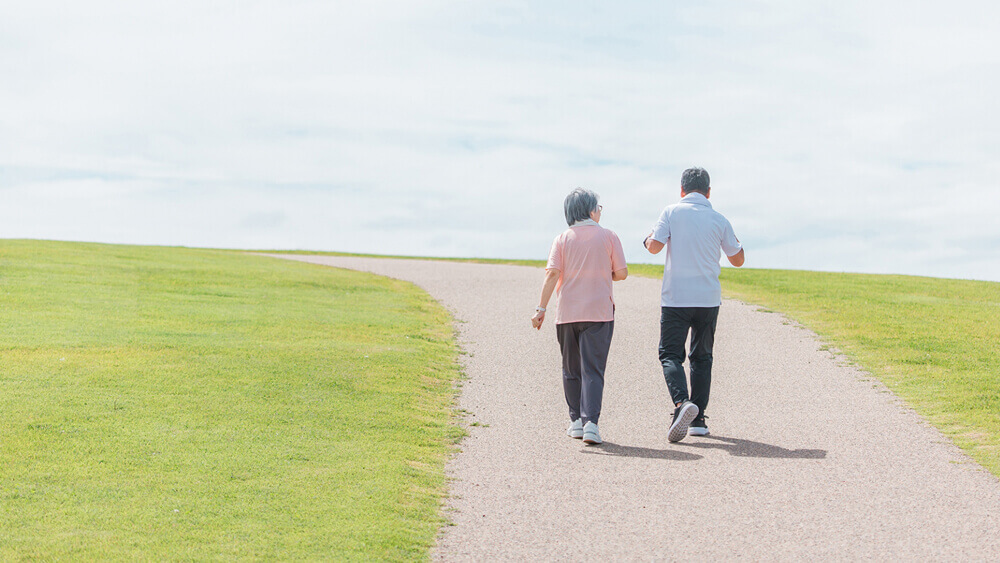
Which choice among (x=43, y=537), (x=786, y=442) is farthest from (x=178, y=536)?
(x=786, y=442)

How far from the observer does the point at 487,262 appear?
108 feet

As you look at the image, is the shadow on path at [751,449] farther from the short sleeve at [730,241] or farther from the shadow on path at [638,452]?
the short sleeve at [730,241]

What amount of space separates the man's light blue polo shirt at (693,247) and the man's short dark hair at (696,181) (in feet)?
0.31

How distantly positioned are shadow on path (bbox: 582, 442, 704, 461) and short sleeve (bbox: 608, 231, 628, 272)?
5.46 feet

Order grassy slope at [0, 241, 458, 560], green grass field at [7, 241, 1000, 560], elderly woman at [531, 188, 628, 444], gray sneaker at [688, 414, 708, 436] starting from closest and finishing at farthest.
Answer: grassy slope at [0, 241, 458, 560] → green grass field at [7, 241, 1000, 560] → elderly woman at [531, 188, 628, 444] → gray sneaker at [688, 414, 708, 436]

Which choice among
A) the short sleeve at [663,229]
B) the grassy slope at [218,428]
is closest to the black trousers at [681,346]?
the short sleeve at [663,229]

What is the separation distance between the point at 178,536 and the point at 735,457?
15.6 feet

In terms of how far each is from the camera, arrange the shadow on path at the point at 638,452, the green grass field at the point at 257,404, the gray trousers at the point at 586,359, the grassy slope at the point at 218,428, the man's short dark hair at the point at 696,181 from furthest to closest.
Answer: the man's short dark hair at the point at 696,181
the gray trousers at the point at 586,359
the shadow on path at the point at 638,452
the green grass field at the point at 257,404
the grassy slope at the point at 218,428

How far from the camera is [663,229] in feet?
27.5

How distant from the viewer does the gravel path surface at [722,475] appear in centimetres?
573

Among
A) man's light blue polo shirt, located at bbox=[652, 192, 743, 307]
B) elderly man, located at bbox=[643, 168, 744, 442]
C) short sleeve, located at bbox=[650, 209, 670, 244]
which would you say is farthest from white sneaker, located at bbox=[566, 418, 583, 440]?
short sleeve, located at bbox=[650, 209, 670, 244]

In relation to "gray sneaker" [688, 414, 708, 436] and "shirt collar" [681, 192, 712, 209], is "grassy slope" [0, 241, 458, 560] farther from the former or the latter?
"shirt collar" [681, 192, 712, 209]

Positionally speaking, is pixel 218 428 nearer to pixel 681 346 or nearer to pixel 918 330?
pixel 681 346

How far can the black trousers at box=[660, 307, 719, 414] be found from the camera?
329 inches
